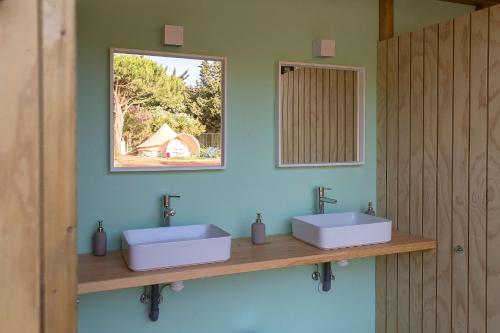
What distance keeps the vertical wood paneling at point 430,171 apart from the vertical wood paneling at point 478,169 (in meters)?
0.23

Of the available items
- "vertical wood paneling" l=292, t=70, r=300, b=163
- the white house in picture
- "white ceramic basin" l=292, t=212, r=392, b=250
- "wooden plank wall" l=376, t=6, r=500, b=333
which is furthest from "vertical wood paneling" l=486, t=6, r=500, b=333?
the white house in picture

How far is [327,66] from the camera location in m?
2.59

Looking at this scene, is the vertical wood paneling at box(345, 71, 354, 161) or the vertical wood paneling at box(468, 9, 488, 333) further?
the vertical wood paneling at box(345, 71, 354, 161)

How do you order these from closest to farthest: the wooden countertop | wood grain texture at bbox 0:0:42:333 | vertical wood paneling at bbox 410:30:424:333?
wood grain texture at bbox 0:0:42:333, the wooden countertop, vertical wood paneling at bbox 410:30:424:333

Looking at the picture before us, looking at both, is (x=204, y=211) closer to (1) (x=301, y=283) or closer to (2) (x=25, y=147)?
(1) (x=301, y=283)

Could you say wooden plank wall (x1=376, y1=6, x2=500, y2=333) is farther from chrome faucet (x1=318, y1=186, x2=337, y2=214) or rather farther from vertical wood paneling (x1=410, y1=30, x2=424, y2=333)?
chrome faucet (x1=318, y1=186, x2=337, y2=214)

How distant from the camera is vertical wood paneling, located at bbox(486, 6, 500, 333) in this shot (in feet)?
6.52

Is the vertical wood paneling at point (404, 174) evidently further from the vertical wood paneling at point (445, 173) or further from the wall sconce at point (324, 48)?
the wall sconce at point (324, 48)

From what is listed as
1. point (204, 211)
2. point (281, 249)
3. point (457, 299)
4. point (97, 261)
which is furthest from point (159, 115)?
point (457, 299)

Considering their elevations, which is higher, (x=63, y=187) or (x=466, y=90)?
(x=466, y=90)

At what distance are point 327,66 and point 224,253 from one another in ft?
4.19

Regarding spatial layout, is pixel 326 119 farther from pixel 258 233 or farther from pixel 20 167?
pixel 20 167

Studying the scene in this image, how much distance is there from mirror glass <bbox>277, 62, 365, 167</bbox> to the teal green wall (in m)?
0.06

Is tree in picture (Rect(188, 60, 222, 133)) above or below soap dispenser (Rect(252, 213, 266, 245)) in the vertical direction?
above
